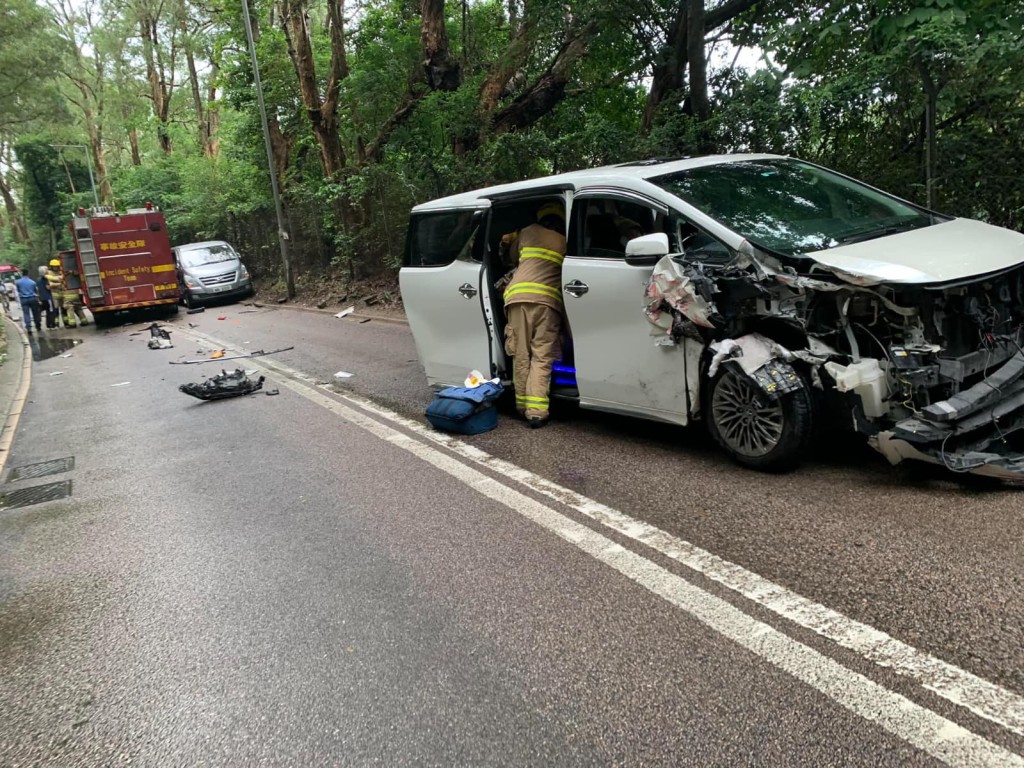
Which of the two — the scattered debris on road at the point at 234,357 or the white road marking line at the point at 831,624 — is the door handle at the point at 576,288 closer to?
the white road marking line at the point at 831,624

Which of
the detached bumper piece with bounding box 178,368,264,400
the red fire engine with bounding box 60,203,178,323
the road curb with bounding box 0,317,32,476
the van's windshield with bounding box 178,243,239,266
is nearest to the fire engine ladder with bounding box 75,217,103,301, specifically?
the red fire engine with bounding box 60,203,178,323

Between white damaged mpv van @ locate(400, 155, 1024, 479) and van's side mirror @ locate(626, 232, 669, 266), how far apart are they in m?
0.01

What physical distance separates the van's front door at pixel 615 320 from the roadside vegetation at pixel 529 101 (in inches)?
143

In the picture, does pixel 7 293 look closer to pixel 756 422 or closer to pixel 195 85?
pixel 195 85

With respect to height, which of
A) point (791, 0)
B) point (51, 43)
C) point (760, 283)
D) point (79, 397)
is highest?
point (51, 43)

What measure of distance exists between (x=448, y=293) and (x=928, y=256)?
3.80 metres

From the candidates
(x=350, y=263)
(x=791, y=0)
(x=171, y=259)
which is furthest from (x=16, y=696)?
(x=171, y=259)

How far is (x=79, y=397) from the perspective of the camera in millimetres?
10078

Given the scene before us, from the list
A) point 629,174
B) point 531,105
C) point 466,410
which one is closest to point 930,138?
point 629,174

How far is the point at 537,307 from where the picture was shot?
571cm

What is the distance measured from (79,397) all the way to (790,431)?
9663 mm

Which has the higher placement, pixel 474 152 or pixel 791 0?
pixel 791 0

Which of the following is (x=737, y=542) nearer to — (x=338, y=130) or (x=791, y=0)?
(x=791, y=0)

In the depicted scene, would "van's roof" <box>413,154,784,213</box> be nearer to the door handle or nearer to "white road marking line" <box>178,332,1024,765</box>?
the door handle
